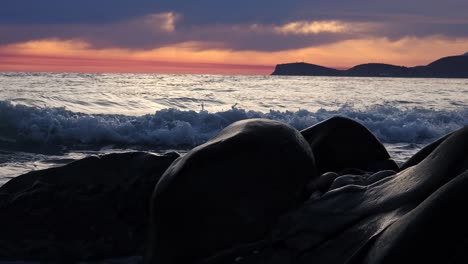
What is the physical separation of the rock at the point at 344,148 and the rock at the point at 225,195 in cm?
84

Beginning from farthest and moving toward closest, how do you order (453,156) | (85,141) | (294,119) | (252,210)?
(294,119) < (85,141) < (252,210) < (453,156)

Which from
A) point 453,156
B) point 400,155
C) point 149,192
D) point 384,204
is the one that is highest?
point 453,156

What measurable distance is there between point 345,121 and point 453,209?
2.61 meters

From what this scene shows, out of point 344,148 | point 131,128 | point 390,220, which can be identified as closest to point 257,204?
point 390,220

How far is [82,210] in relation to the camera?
491 centimetres

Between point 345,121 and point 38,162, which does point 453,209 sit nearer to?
point 345,121

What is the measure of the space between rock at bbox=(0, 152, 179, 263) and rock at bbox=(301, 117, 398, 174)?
1280mm

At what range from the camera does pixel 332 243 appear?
320 centimetres

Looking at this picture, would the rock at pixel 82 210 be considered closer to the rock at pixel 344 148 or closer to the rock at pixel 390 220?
the rock at pixel 344 148

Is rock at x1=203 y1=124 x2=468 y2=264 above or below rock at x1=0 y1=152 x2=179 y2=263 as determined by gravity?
above

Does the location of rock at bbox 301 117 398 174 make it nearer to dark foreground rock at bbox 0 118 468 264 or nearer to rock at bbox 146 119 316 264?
dark foreground rock at bbox 0 118 468 264

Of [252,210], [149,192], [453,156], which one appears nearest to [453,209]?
[453,156]

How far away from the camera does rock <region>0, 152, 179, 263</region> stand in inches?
187

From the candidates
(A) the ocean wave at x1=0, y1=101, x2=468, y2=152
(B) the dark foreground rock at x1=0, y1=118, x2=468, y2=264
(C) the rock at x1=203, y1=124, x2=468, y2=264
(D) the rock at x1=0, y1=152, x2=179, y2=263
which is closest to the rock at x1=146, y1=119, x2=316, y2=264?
(B) the dark foreground rock at x1=0, y1=118, x2=468, y2=264
